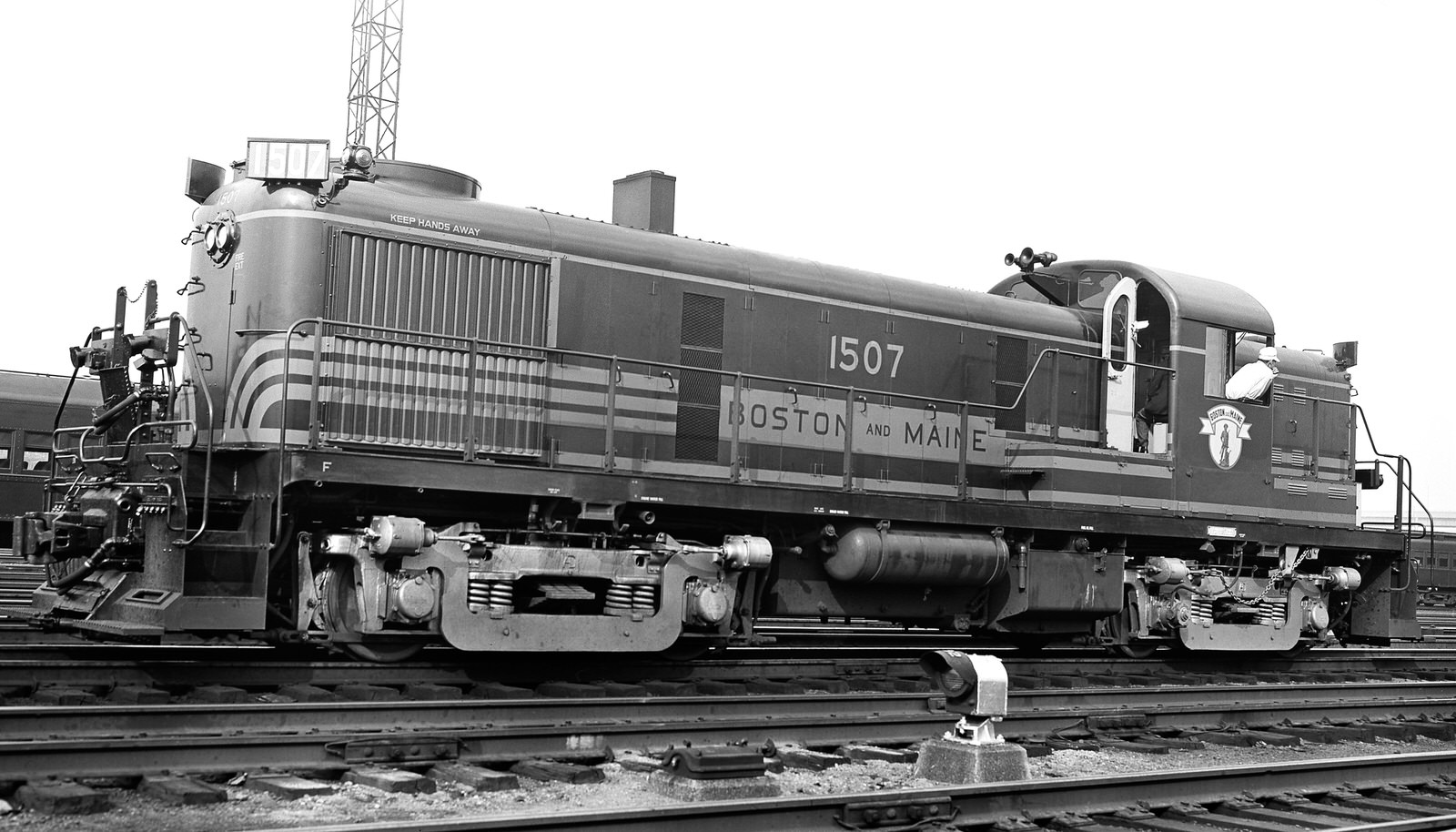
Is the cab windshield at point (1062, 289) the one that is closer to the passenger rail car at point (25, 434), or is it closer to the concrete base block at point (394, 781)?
the concrete base block at point (394, 781)

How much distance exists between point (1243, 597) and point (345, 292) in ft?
29.1

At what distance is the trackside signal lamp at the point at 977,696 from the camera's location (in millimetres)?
6980

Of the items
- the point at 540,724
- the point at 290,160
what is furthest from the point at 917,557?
the point at 290,160

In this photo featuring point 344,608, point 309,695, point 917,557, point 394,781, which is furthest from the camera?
point 917,557

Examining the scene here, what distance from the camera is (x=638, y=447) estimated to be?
1050 cm

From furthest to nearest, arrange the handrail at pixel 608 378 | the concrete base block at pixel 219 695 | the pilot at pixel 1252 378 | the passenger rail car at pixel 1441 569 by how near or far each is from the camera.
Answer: the passenger rail car at pixel 1441 569 < the pilot at pixel 1252 378 < the handrail at pixel 608 378 < the concrete base block at pixel 219 695

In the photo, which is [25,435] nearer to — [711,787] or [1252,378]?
[1252,378]

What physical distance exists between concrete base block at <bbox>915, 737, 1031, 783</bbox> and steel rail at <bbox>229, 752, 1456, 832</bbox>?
0.86ft

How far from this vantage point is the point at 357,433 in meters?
9.30

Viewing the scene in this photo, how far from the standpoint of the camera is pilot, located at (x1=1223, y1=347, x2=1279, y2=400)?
1319 centimetres

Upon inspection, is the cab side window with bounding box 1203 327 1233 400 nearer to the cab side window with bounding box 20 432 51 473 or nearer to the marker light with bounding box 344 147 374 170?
the marker light with bounding box 344 147 374 170

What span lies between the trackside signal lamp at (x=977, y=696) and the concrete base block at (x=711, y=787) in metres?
1.19

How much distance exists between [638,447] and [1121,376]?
5102 mm

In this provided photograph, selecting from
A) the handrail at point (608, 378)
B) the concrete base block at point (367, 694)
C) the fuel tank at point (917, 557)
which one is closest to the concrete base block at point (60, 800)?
the concrete base block at point (367, 694)
